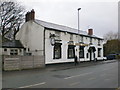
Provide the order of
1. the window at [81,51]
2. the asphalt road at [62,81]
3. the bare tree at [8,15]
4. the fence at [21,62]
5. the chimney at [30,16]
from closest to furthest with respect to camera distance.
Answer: the asphalt road at [62,81]
the fence at [21,62]
the bare tree at [8,15]
the chimney at [30,16]
the window at [81,51]

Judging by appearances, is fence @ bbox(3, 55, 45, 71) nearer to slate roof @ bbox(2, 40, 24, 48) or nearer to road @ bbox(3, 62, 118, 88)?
road @ bbox(3, 62, 118, 88)

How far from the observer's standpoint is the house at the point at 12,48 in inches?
945

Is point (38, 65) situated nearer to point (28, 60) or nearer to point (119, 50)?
point (28, 60)

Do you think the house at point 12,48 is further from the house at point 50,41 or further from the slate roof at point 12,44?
the house at point 50,41

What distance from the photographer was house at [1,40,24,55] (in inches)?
945

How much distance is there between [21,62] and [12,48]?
816 cm

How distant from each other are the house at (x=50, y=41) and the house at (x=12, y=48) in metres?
1.04

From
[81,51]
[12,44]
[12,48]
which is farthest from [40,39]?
[81,51]

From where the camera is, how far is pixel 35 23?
2467cm

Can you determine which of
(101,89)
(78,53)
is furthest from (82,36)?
(101,89)

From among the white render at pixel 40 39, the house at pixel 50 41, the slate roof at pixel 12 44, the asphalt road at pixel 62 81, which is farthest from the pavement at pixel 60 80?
the slate roof at pixel 12 44

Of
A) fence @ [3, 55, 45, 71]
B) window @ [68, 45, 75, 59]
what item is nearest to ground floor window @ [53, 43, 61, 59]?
window @ [68, 45, 75, 59]

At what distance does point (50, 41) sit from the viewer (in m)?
23.5

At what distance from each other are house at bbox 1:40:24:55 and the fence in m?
7.33
